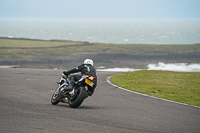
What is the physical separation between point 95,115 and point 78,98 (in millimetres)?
923

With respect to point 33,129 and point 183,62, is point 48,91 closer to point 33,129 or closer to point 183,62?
point 33,129

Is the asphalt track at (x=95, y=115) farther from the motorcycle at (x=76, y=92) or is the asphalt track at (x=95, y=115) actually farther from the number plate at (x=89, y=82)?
the number plate at (x=89, y=82)

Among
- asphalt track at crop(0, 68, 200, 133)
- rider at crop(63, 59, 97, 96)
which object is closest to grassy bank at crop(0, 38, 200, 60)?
asphalt track at crop(0, 68, 200, 133)

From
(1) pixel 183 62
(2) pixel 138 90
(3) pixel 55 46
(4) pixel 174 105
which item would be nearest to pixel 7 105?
(4) pixel 174 105

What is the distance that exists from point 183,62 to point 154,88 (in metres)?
38.4

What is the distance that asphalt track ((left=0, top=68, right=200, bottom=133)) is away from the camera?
8477mm

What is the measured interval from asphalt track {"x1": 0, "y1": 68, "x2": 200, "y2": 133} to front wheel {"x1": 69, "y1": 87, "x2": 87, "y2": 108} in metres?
0.21

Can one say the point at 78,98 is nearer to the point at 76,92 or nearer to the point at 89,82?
the point at 76,92

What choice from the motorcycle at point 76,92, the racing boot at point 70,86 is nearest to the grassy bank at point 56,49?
the motorcycle at point 76,92

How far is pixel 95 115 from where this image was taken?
33.3ft

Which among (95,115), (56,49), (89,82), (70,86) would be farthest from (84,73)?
(56,49)

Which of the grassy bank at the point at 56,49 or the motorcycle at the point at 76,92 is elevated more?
the grassy bank at the point at 56,49

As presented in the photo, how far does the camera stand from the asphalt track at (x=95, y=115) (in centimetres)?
848

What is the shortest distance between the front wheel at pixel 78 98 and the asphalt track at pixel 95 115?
21 centimetres
